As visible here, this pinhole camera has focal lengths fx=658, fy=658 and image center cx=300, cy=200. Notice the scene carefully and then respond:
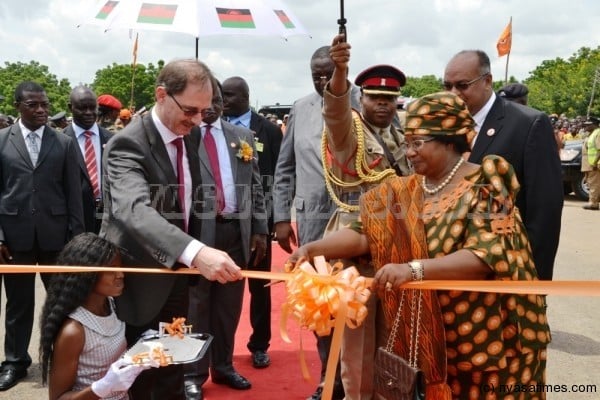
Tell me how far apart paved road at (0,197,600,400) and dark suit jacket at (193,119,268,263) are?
6.33 ft

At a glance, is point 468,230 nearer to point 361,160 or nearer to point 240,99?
point 361,160

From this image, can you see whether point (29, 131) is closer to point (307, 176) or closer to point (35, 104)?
point (35, 104)

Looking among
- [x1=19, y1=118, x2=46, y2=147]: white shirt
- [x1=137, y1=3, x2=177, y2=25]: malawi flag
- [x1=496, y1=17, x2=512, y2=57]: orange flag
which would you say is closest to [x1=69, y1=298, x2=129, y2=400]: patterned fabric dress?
[x1=137, y1=3, x2=177, y2=25]: malawi flag

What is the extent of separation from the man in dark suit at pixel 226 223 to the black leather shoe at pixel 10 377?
1.47 meters

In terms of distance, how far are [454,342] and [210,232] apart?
226cm

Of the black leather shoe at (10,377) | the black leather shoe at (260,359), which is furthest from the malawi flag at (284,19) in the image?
the black leather shoe at (10,377)

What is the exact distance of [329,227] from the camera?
169 inches

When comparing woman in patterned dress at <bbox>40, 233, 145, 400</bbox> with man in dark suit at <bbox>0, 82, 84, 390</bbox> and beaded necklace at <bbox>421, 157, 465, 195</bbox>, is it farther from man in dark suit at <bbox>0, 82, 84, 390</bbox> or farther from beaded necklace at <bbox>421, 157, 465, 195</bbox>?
man in dark suit at <bbox>0, 82, 84, 390</bbox>

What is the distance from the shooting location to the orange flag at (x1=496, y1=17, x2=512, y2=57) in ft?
64.4

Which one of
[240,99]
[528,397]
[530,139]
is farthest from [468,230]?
[240,99]

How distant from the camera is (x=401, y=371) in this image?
2.85m

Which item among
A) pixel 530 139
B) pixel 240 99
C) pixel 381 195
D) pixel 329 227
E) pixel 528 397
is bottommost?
pixel 528 397

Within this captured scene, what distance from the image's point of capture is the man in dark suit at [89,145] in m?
6.14

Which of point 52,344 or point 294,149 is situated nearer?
point 52,344
